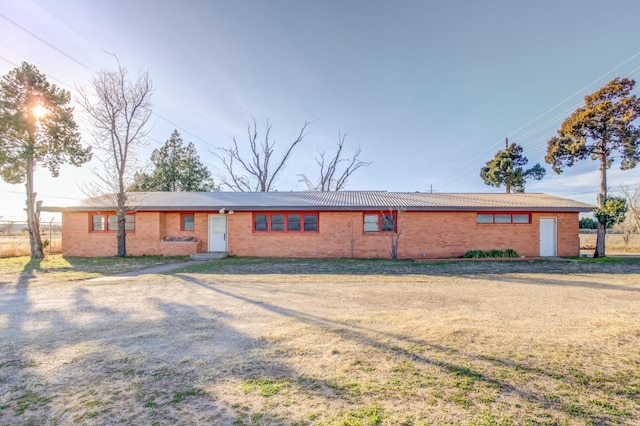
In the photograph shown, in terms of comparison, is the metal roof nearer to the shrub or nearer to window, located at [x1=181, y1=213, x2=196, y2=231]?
window, located at [x1=181, y1=213, x2=196, y2=231]

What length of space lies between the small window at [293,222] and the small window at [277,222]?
14.1 inches

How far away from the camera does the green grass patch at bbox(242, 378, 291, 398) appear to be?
9.48 feet

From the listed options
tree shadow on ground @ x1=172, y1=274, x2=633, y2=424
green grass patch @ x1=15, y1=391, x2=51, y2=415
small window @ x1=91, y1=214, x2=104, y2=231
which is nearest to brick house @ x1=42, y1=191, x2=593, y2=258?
small window @ x1=91, y1=214, x2=104, y2=231

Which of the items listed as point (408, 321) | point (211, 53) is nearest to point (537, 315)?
point (408, 321)

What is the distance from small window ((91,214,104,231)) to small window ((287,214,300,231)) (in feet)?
32.1

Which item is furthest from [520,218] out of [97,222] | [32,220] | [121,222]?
[32,220]

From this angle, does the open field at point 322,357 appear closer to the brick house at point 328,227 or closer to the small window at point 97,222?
the brick house at point 328,227

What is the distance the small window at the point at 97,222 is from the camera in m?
16.6

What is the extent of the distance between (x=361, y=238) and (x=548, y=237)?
30.2 ft

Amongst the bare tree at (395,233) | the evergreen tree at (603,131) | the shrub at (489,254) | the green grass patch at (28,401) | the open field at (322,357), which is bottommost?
the shrub at (489,254)

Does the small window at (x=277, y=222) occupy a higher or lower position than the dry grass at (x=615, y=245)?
higher

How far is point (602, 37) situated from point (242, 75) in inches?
619

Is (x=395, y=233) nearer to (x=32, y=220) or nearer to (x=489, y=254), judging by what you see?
(x=489, y=254)

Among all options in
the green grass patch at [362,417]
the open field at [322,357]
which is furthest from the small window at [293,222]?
the green grass patch at [362,417]
